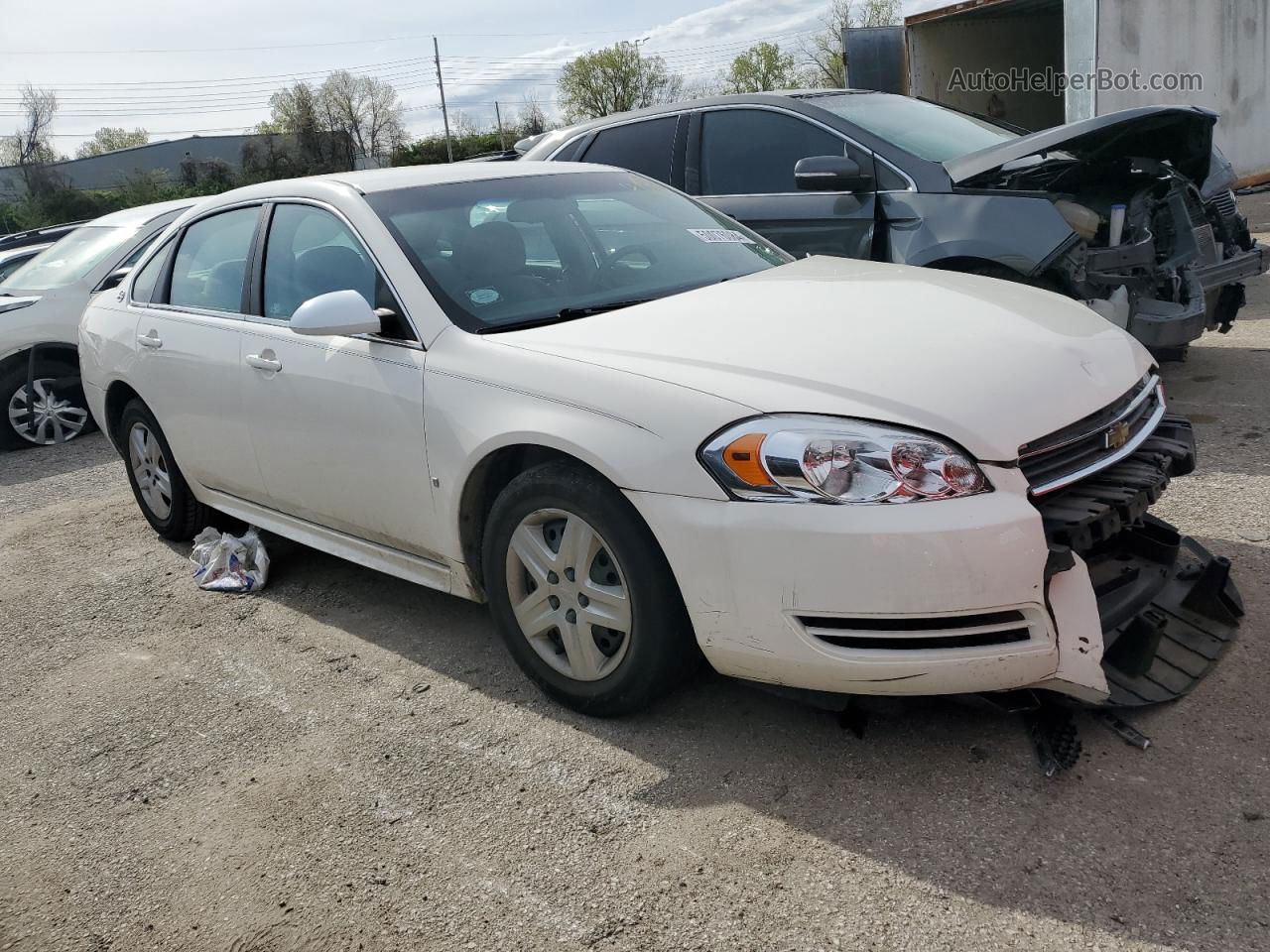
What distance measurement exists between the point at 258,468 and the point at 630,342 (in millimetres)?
1864

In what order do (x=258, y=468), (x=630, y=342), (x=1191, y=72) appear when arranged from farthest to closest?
(x=1191, y=72) → (x=258, y=468) → (x=630, y=342)

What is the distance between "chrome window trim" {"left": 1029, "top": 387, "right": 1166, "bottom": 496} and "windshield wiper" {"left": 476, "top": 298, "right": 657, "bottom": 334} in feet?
4.67

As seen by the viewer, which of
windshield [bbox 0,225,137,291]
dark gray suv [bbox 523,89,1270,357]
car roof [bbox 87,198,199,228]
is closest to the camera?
dark gray suv [bbox 523,89,1270,357]

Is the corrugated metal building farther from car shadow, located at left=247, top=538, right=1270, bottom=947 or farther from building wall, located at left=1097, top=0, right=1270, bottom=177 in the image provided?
car shadow, located at left=247, top=538, right=1270, bottom=947

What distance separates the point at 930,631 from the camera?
8.63 feet

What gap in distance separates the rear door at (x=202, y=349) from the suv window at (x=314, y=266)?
20 cm

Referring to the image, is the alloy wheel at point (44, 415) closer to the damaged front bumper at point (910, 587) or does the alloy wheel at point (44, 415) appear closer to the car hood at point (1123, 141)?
the car hood at point (1123, 141)

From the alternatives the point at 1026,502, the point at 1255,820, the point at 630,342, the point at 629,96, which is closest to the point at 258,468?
the point at 630,342

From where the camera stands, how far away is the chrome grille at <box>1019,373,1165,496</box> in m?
2.72

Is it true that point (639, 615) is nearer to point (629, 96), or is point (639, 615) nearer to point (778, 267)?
point (778, 267)

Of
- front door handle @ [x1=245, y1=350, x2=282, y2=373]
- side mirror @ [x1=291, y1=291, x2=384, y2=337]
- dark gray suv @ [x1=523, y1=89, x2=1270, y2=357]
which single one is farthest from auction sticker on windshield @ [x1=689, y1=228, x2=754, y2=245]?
front door handle @ [x1=245, y1=350, x2=282, y2=373]

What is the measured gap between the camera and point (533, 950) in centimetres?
237

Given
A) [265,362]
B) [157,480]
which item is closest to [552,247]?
[265,362]

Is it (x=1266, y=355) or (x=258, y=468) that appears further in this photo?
(x=1266, y=355)
